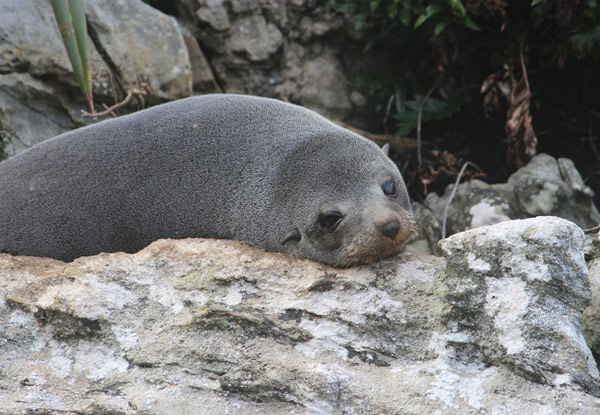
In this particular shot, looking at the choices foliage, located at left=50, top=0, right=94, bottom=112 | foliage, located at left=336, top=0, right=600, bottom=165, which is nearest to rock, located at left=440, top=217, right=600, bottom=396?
foliage, located at left=50, top=0, right=94, bottom=112

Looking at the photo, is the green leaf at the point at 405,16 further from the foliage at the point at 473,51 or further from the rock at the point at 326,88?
the rock at the point at 326,88

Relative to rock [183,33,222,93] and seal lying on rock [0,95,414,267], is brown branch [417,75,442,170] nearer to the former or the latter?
seal lying on rock [0,95,414,267]

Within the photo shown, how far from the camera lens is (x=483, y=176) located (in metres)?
6.28

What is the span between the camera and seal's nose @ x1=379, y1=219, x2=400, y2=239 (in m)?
3.44

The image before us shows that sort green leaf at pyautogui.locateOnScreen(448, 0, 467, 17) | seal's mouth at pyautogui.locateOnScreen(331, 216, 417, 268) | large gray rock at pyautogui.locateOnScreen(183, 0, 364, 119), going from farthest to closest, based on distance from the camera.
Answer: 1. large gray rock at pyautogui.locateOnScreen(183, 0, 364, 119)
2. green leaf at pyautogui.locateOnScreen(448, 0, 467, 17)
3. seal's mouth at pyautogui.locateOnScreen(331, 216, 417, 268)

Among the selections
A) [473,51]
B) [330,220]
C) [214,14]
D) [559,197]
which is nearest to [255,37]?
[214,14]

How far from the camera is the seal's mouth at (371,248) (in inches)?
134

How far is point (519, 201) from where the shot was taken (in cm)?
557

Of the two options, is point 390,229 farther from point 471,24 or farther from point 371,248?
point 471,24

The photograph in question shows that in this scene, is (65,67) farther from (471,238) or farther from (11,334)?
(471,238)

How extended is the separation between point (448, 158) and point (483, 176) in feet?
1.25

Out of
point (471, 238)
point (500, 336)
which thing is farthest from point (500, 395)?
point (471, 238)

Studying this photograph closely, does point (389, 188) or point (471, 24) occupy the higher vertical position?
point (471, 24)

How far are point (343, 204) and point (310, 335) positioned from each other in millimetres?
1028
